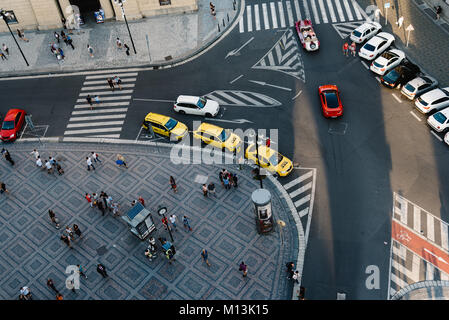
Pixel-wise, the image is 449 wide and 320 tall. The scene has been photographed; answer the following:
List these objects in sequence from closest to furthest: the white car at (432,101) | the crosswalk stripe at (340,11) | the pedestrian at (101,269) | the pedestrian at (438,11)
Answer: the pedestrian at (101,269)
the white car at (432,101)
the pedestrian at (438,11)
the crosswalk stripe at (340,11)

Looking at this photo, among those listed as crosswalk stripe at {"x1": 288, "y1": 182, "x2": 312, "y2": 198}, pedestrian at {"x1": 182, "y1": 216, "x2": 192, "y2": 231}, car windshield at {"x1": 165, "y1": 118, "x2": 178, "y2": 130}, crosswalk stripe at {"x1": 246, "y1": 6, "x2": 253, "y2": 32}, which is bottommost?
pedestrian at {"x1": 182, "y1": 216, "x2": 192, "y2": 231}

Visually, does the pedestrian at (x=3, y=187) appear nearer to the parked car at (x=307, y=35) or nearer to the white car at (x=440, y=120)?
the parked car at (x=307, y=35)

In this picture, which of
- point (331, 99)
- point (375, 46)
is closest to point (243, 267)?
point (331, 99)

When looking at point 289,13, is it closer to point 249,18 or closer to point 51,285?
point 249,18

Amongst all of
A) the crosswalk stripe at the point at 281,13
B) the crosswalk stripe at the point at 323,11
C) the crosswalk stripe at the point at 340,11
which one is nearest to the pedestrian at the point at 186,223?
the crosswalk stripe at the point at 281,13

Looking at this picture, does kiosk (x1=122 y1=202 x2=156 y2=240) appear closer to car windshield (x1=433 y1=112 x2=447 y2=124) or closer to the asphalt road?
the asphalt road

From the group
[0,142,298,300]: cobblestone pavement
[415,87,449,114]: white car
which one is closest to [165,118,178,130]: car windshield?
[0,142,298,300]: cobblestone pavement
